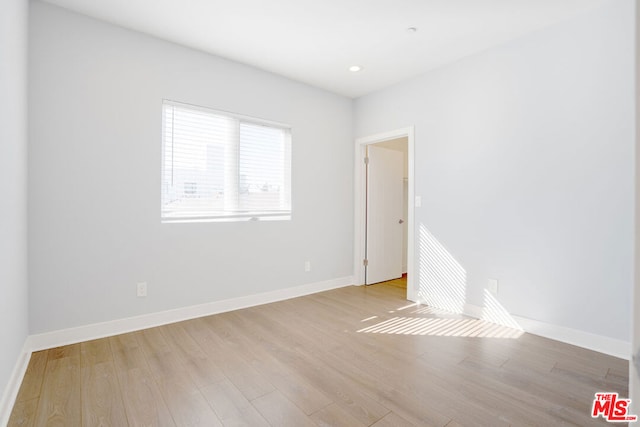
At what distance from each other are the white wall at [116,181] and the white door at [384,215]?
145cm

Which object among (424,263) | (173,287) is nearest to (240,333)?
(173,287)

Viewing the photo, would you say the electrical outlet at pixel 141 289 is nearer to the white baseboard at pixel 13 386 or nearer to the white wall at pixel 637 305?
the white baseboard at pixel 13 386

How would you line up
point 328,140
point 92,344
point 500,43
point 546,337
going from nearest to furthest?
point 92,344 → point 546,337 → point 500,43 → point 328,140

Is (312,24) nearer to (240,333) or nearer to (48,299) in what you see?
(240,333)

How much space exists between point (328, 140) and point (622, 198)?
9.73ft

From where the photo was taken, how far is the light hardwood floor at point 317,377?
164 centimetres

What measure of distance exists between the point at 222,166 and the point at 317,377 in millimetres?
2262

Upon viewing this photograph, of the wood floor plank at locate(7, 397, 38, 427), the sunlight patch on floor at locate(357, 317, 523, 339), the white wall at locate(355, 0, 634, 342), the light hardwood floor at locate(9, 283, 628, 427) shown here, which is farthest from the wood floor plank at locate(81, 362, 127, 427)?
the white wall at locate(355, 0, 634, 342)

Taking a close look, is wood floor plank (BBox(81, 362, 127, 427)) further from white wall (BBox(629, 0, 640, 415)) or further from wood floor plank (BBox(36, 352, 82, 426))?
white wall (BBox(629, 0, 640, 415))

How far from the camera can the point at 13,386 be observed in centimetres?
180

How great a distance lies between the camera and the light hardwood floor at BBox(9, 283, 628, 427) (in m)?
1.64

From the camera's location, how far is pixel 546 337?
2.63 m

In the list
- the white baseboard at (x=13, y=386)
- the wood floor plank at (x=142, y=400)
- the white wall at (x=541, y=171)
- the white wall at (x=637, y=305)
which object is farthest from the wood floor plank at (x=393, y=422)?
the white baseboard at (x=13, y=386)

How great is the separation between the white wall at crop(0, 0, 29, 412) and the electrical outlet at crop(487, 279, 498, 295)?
359cm
